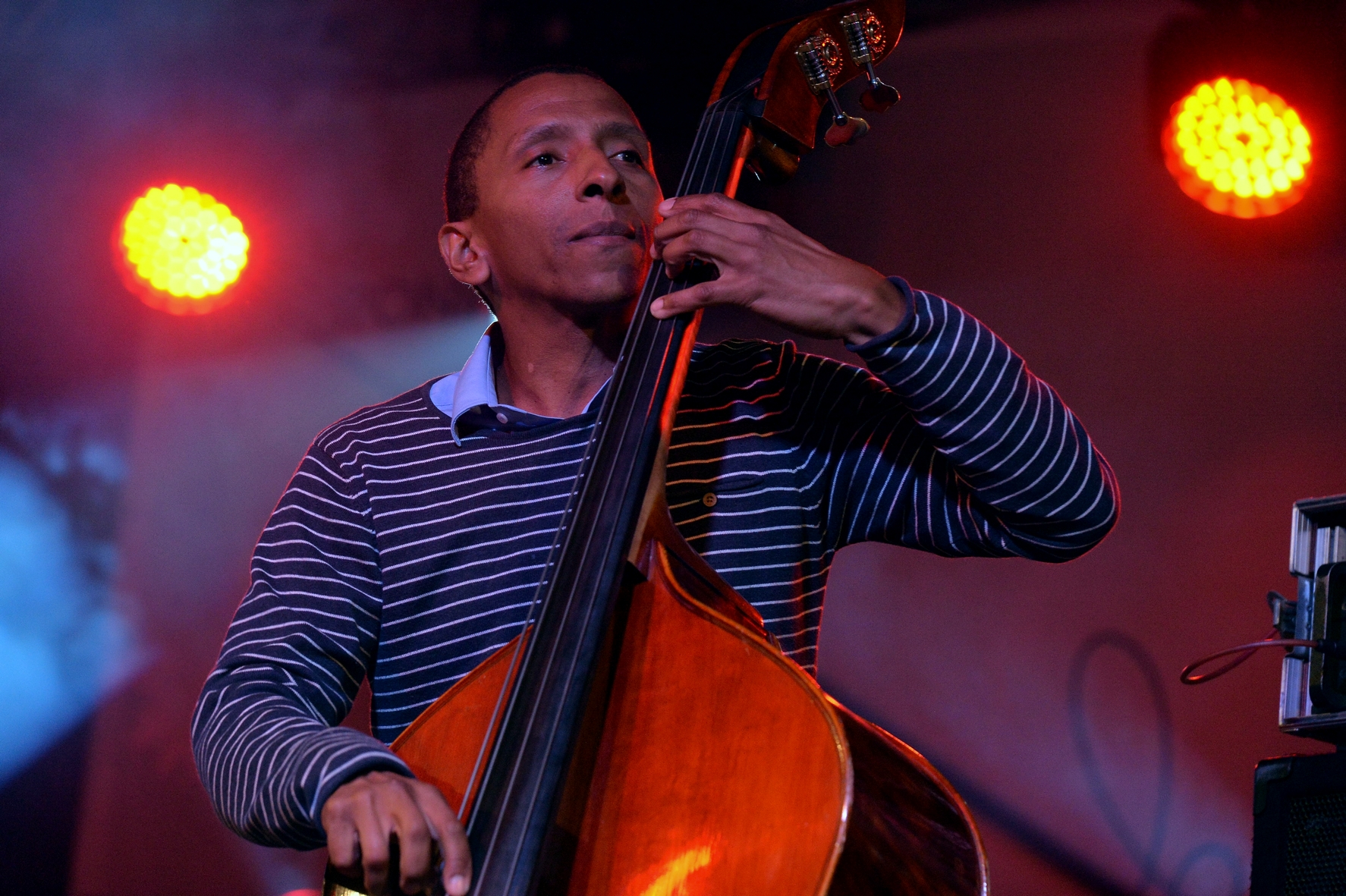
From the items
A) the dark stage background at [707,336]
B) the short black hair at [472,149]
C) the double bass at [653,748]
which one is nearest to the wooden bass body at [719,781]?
the double bass at [653,748]

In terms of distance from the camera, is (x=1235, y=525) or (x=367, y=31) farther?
(x=367, y=31)

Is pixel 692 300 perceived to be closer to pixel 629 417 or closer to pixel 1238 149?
pixel 629 417

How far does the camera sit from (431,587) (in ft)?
5.27

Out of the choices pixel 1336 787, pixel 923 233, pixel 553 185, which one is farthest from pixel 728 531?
pixel 923 233

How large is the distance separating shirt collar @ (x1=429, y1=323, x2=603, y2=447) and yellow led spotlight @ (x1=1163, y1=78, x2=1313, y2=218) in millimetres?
Result: 2250

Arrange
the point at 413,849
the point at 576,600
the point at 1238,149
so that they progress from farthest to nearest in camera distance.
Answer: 1. the point at 1238,149
2. the point at 576,600
3. the point at 413,849

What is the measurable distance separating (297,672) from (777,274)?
759mm

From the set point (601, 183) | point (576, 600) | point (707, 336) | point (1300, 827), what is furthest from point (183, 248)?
point (1300, 827)

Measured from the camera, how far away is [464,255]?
1.97 meters

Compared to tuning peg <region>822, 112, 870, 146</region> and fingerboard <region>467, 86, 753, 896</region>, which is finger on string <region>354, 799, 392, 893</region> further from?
tuning peg <region>822, 112, 870, 146</region>

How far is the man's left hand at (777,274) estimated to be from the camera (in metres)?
1.29

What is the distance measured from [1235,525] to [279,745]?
8.42ft

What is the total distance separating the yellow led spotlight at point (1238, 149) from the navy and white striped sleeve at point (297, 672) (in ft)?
8.49

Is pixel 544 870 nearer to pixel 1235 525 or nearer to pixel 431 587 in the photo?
pixel 431 587
